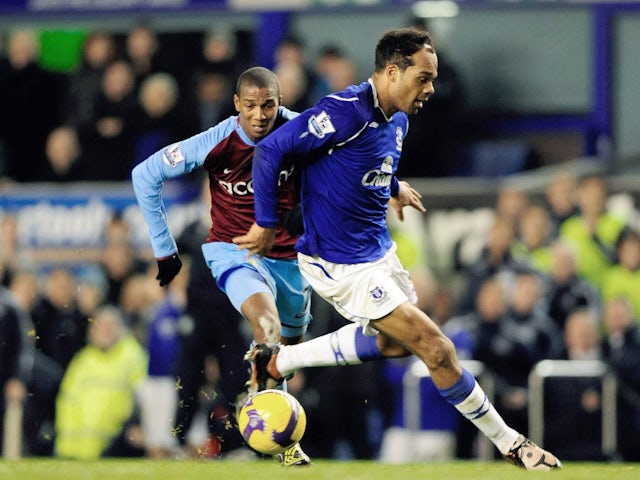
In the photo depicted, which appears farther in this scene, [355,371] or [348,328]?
[355,371]

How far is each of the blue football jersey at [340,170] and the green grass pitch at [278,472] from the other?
4.01 feet

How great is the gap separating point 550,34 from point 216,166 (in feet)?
22.3

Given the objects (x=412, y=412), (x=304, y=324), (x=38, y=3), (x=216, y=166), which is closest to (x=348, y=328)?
(x=304, y=324)

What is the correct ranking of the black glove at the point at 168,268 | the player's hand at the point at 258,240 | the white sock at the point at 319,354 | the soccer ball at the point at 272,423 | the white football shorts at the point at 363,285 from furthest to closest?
the black glove at the point at 168,268 → the white sock at the point at 319,354 → the soccer ball at the point at 272,423 → the white football shorts at the point at 363,285 → the player's hand at the point at 258,240

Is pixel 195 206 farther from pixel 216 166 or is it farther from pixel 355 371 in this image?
pixel 216 166

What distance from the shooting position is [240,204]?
32.1 feet

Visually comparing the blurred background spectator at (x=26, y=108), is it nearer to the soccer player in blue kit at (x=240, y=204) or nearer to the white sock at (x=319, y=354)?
the soccer player in blue kit at (x=240, y=204)

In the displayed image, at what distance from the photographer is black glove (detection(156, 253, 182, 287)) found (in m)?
9.79

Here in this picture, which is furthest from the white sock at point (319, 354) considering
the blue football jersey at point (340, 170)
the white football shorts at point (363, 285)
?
the blue football jersey at point (340, 170)

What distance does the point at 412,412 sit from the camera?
13.5 m

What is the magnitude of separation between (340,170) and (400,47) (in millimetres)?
743

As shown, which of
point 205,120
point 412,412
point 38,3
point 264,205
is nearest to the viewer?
point 264,205

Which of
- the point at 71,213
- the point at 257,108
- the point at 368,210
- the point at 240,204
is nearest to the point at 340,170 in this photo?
the point at 368,210

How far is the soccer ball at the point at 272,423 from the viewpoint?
9227 millimetres
